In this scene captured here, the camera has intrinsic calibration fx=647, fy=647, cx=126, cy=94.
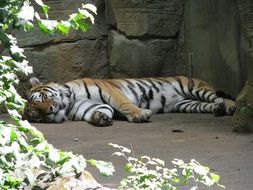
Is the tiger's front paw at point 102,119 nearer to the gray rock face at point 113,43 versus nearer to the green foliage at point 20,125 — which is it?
the gray rock face at point 113,43

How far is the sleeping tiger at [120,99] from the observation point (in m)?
7.48

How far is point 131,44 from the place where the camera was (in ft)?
28.1

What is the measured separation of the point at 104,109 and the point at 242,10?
2390mm

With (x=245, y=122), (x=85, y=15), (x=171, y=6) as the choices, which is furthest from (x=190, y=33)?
(x=85, y=15)

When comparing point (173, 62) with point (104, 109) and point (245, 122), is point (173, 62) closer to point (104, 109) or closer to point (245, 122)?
point (104, 109)

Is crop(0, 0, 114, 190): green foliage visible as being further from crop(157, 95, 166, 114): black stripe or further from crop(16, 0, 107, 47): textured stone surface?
crop(16, 0, 107, 47): textured stone surface

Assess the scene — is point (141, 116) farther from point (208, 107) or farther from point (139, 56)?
point (139, 56)

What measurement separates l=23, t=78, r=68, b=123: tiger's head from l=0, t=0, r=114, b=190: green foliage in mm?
4937

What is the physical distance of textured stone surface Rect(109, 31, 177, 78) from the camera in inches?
338

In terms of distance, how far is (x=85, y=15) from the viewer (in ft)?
8.51

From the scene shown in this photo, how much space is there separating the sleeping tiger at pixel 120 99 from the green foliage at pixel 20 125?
455cm

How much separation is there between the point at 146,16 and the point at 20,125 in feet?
19.8

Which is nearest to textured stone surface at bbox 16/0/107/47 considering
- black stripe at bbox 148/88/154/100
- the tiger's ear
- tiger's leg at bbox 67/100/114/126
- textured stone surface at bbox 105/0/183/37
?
textured stone surface at bbox 105/0/183/37

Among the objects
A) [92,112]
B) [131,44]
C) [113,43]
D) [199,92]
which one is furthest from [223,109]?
[113,43]
